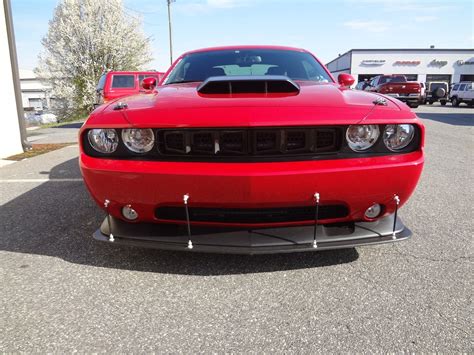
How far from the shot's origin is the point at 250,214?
6.44ft

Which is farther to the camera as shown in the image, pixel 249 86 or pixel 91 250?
pixel 91 250

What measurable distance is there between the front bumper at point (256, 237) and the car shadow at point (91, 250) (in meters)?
0.27

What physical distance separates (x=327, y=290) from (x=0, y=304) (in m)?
1.74

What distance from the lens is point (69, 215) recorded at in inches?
126

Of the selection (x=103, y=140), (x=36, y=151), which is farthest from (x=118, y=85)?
(x=103, y=140)

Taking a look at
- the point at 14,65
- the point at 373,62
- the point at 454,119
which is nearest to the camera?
the point at 14,65

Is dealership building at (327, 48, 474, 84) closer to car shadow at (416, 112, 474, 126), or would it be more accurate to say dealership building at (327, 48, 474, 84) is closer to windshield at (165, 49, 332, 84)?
car shadow at (416, 112, 474, 126)

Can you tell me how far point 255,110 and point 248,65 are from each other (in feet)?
5.23

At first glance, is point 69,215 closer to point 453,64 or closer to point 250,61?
point 250,61

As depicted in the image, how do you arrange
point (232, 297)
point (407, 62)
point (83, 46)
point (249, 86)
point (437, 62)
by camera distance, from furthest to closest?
1. point (407, 62)
2. point (437, 62)
3. point (83, 46)
4. point (249, 86)
5. point (232, 297)

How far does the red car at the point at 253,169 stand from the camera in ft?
5.96

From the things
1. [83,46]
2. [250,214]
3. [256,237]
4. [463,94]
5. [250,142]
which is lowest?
[256,237]

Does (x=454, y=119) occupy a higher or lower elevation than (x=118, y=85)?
lower

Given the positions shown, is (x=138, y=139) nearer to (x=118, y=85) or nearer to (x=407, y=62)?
(x=118, y=85)
